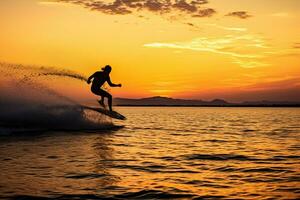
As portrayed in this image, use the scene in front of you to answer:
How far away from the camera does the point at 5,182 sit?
26.3 ft

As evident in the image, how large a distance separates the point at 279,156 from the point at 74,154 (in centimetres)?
764

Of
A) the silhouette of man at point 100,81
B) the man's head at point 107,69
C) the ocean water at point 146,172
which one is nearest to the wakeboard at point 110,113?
the silhouette of man at point 100,81

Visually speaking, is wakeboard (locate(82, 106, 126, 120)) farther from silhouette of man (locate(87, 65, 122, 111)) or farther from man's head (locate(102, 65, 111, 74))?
man's head (locate(102, 65, 111, 74))

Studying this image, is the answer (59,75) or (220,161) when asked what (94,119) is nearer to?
(59,75)

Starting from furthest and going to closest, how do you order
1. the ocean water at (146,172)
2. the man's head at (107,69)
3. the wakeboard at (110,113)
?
the wakeboard at (110,113), the man's head at (107,69), the ocean water at (146,172)

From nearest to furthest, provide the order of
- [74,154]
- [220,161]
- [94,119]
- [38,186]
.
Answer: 1. [38,186]
2. [220,161]
3. [74,154]
4. [94,119]

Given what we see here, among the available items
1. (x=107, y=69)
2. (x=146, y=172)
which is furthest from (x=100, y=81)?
(x=146, y=172)

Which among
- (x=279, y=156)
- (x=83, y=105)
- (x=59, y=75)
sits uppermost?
(x=59, y=75)

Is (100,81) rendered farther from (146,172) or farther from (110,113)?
(146,172)

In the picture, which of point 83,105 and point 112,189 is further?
point 83,105

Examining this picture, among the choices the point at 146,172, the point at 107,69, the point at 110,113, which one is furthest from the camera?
the point at 110,113

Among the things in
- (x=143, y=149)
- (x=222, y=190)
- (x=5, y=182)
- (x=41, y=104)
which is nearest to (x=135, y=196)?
(x=222, y=190)

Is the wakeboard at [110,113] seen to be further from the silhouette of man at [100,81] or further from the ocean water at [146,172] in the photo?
the ocean water at [146,172]

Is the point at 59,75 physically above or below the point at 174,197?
above
